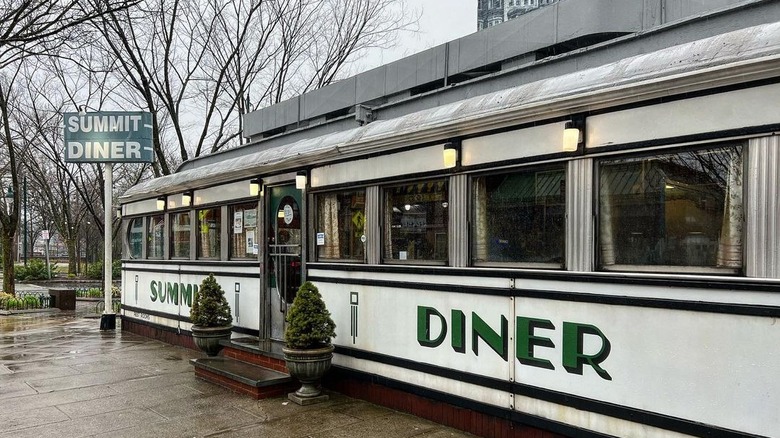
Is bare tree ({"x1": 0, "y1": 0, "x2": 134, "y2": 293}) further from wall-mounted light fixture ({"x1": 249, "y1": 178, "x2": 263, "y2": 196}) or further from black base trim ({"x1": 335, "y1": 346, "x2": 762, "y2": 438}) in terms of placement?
black base trim ({"x1": 335, "y1": 346, "x2": 762, "y2": 438})

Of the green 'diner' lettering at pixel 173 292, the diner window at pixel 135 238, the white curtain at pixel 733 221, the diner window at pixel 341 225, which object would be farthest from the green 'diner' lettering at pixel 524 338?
the diner window at pixel 135 238

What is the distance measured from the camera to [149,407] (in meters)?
6.32

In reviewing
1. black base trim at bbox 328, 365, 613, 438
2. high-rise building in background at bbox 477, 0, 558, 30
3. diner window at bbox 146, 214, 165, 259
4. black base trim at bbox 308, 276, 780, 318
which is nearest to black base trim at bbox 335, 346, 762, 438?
black base trim at bbox 328, 365, 613, 438

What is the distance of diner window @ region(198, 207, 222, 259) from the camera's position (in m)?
9.46

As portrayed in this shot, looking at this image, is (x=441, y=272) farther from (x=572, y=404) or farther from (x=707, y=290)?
(x=707, y=290)

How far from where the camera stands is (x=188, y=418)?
592 centimetres

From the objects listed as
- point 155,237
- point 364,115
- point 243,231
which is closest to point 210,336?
point 243,231

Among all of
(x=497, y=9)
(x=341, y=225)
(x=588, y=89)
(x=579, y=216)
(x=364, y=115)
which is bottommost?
(x=341, y=225)

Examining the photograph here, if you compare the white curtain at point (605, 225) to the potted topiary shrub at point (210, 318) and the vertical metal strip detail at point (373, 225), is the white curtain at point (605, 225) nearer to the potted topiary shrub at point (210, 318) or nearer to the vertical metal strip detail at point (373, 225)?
the vertical metal strip detail at point (373, 225)

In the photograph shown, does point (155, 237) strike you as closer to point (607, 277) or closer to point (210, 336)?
point (210, 336)

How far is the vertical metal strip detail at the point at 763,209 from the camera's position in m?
3.45

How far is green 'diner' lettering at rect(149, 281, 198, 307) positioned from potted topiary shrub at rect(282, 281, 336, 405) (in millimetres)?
3880

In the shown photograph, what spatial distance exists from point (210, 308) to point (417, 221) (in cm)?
389

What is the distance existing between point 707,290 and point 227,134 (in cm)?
2148
